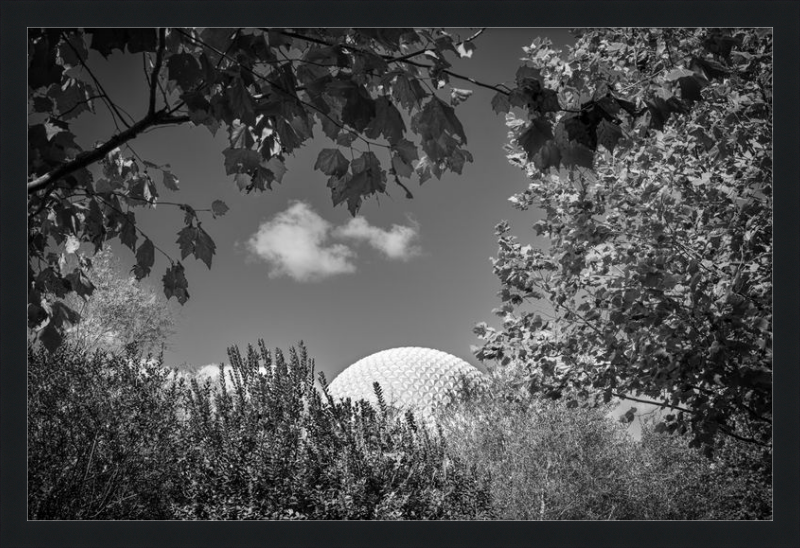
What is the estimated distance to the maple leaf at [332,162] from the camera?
1.85 meters

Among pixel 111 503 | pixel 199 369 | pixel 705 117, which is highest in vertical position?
pixel 705 117

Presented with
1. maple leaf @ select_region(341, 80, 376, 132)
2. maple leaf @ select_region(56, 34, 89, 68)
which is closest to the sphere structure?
maple leaf @ select_region(56, 34, 89, 68)

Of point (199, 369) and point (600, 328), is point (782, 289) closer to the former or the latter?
point (600, 328)

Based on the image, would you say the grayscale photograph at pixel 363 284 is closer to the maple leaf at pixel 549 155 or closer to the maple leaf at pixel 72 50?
the maple leaf at pixel 72 50

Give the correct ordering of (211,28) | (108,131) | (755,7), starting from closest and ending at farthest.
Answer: (211,28)
(755,7)
(108,131)

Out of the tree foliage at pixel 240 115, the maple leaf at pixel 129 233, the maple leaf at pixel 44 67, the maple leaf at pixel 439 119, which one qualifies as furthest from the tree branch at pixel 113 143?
the maple leaf at pixel 439 119

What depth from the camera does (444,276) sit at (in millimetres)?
3785

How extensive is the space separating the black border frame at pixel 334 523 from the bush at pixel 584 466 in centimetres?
138

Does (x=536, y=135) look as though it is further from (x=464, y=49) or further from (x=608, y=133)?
(x=464, y=49)

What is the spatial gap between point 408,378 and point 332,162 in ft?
17.3

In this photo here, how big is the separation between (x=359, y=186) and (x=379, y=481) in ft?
8.51

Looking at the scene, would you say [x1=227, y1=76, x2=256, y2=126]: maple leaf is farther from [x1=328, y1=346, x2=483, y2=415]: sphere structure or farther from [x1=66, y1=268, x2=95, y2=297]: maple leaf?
[x1=328, y1=346, x2=483, y2=415]: sphere structure

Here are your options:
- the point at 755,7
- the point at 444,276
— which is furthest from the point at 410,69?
the point at 444,276

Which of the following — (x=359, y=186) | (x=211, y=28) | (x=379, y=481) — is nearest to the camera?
(x=359, y=186)
